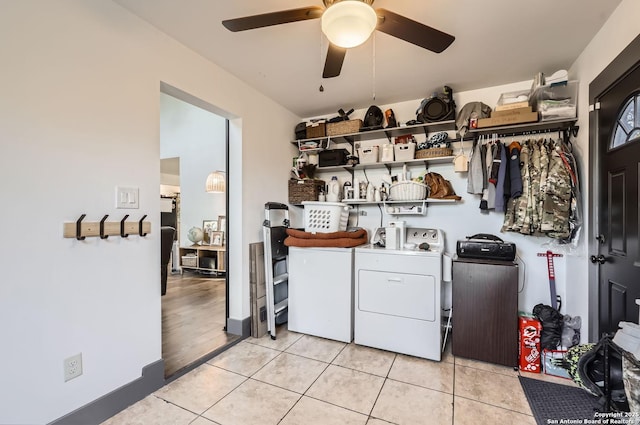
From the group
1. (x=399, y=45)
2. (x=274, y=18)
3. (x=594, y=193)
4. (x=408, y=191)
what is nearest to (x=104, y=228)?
(x=274, y=18)

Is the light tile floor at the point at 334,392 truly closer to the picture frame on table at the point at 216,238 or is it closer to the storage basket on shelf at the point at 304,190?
the storage basket on shelf at the point at 304,190

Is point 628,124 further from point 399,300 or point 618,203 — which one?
point 399,300

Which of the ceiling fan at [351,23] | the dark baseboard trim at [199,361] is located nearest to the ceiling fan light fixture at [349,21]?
the ceiling fan at [351,23]

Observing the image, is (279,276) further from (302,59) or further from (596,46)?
(596,46)

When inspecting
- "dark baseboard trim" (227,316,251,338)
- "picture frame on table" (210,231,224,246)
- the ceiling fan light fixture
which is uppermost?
the ceiling fan light fixture

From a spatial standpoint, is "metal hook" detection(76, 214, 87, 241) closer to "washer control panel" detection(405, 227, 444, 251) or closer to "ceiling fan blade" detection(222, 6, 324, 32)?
"ceiling fan blade" detection(222, 6, 324, 32)

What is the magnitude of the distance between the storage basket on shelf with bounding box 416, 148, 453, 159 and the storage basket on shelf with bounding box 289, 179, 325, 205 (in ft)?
3.73

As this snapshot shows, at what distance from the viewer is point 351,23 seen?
127cm

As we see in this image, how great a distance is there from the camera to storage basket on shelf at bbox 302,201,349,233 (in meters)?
2.83

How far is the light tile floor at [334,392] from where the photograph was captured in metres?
1.67

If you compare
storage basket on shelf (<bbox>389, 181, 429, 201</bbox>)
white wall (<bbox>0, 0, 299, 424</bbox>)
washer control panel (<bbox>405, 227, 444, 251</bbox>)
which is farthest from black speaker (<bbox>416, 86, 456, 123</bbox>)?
white wall (<bbox>0, 0, 299, 424</bbox>)

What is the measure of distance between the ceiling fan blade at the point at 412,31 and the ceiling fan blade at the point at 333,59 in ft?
0.76

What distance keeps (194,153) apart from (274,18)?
471cm

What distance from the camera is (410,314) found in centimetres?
239
